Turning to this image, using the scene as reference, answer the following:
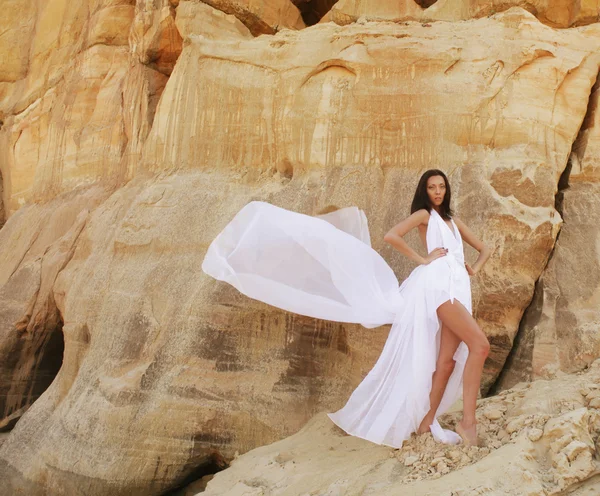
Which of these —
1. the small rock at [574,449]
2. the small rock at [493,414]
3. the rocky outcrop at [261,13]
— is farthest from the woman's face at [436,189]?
the rocky outcrop at [261,13]

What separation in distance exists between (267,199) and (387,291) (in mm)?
2082

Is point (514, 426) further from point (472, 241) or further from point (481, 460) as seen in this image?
point (472, 241)

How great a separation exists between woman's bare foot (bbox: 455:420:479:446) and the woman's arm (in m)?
0.95

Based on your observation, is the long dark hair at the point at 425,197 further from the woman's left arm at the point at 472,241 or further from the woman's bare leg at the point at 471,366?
the woman's bare leg at the point at 471,366

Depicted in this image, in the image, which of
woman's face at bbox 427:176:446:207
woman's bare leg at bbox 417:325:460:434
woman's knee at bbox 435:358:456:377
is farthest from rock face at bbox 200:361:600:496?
woman's face at bbox 427:176:446:207

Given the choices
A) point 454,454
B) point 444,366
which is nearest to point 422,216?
point 444,366

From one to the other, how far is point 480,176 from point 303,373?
2055 mm

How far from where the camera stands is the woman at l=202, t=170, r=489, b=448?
4.03 meters

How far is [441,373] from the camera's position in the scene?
4062mm

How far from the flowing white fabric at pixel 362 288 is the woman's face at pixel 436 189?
0.41 feet

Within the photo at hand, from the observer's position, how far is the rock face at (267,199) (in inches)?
216

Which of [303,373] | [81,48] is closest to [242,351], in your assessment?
[303,373]

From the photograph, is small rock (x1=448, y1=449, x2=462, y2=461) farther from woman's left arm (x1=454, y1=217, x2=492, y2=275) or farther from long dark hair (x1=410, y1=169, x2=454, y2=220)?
long dark hair (x1=410, y1=169, x2=454, y2=220)

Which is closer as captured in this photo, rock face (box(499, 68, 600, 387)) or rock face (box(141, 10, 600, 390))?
rock face (box(499, 68, 600, 387))
